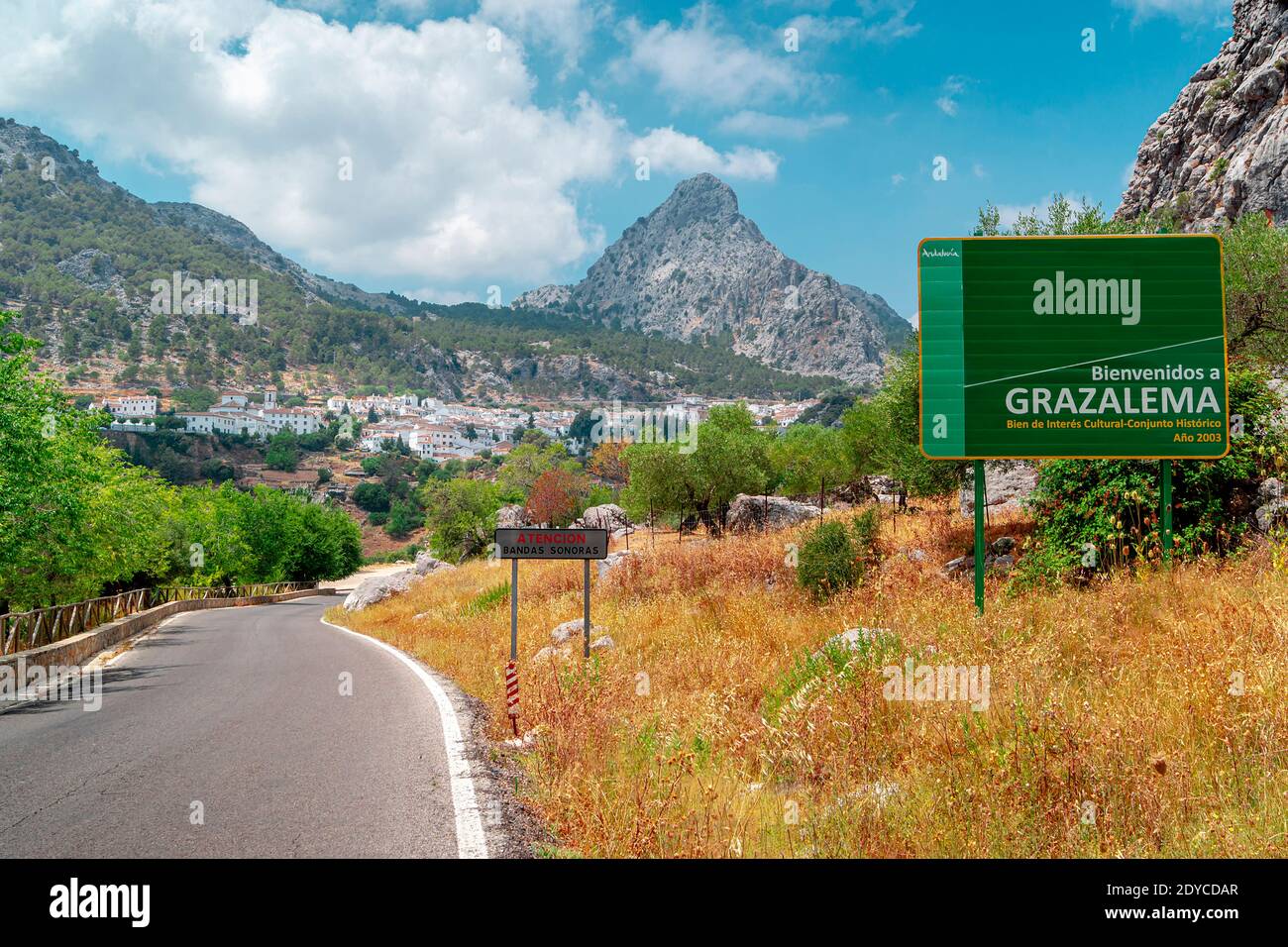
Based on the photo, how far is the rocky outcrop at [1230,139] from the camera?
48344 mm

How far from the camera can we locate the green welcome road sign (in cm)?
1012

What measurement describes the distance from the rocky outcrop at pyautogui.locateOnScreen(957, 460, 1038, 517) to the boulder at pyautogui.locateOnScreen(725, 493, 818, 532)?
8.87 metres

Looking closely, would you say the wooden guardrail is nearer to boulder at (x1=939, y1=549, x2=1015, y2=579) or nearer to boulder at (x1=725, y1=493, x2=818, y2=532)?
boulder at (x1=939, y1=549, x2=1015, y2=579)

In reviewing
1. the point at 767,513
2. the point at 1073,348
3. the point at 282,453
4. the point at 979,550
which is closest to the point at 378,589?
the point at 767,513

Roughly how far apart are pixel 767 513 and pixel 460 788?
2354cm

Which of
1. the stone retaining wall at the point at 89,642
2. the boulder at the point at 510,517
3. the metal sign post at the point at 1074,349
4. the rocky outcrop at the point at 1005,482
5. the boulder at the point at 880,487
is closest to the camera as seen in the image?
the metal sign post at the point at 1074,349

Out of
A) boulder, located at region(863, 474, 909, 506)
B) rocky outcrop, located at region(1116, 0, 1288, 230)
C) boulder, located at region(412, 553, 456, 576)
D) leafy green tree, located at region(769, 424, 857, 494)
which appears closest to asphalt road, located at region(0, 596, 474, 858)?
boulder, located at region(863, 474, 909, 506)

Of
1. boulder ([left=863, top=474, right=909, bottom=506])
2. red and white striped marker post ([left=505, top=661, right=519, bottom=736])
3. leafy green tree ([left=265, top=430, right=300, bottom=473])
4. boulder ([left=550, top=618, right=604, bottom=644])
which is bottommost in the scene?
boulder ([left=550, top=618, right=604, bottom=644])

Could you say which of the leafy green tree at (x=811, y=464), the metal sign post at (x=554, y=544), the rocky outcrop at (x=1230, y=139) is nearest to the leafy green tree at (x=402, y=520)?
the leafy green tree at (x=811, y=464)

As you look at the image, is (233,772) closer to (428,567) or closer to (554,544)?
(554,544)

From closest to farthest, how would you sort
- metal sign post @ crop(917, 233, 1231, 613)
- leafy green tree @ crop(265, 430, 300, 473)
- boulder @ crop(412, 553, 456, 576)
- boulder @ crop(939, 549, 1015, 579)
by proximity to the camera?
metal sign post @ crop(917, 233, 1231, 613)
boulder @ crop(939, 549, 1015, 579)
boulder @ crop(412, 553, 456, 576)
leafy green tree @ crop(265, 430, 300, 473)

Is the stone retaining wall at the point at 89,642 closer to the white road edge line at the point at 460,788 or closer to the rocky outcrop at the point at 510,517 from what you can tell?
the white road edge line at the point at 460,788

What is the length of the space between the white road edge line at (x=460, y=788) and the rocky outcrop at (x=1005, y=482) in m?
13.7
